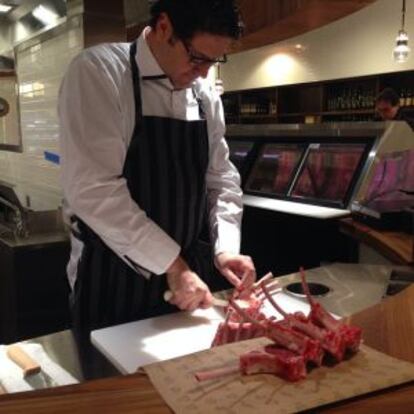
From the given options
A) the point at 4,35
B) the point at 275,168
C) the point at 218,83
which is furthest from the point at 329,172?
the point at 218,83

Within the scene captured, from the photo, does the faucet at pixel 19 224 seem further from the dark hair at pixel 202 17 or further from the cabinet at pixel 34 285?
the dark hair at pixel 202 17

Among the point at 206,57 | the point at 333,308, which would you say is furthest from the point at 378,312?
the point at 206,57

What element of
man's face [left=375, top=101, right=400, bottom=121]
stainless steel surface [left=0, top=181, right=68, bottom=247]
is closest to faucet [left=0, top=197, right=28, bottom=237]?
stainless steel surface [left=0, top=181, right=68, bottom=247]

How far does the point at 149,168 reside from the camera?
163cm

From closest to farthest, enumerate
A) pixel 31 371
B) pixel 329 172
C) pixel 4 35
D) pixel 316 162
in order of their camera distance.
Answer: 1. pixel 31 371
2. pixel 329 172
3. pixel 316 162
4. pixel 4 35

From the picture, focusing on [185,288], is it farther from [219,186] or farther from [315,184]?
[315,184]

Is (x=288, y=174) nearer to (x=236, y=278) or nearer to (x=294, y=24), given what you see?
(x=236, y=278)

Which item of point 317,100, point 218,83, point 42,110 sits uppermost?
point 218,83

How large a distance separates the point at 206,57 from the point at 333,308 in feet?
2.78

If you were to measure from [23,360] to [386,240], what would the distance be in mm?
1447

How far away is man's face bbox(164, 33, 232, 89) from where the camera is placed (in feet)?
4.75

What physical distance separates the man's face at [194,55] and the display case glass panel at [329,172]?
1351 mm

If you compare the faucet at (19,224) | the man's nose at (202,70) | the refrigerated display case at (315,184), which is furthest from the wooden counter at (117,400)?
the faucet at (19,224)

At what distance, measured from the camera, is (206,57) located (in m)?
1.49
